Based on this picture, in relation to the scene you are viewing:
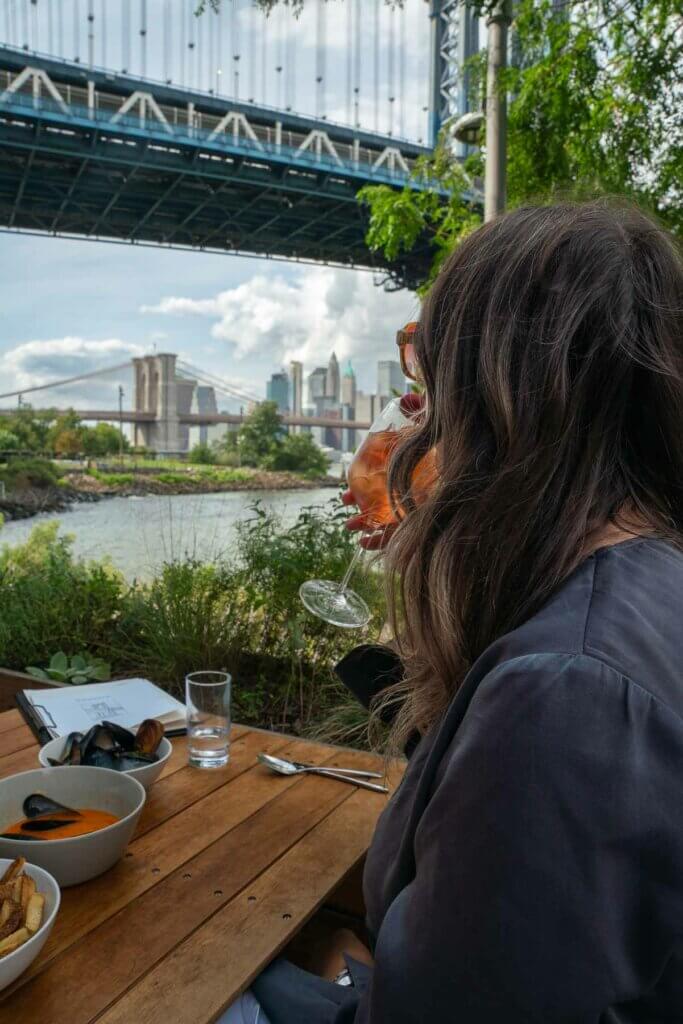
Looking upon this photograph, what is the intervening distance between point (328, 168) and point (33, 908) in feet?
28.1

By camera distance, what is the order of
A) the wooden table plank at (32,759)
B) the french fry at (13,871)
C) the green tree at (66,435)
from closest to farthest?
the french fry at (13,871) < the wooden table plank at (32,759) < the green tree at (66,435)

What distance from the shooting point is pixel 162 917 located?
997 millimetres

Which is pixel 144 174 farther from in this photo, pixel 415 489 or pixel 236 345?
pixel 415 489

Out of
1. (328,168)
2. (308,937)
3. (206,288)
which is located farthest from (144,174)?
(308,937)

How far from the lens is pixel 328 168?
8.25m

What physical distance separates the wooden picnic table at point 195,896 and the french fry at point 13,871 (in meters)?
0.11

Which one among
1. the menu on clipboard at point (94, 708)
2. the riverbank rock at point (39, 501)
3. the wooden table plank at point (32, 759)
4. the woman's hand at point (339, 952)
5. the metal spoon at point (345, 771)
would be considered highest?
the riverbank rock at point (39, 501)

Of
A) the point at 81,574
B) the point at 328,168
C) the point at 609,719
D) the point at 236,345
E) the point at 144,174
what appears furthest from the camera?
the point at 328,168

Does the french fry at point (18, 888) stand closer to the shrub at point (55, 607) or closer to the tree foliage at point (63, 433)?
the shrub at point (55, 607)

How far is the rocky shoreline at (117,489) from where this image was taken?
417 cm

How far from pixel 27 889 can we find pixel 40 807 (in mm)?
233

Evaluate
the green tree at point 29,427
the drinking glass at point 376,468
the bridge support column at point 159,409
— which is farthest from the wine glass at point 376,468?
the green tree at point 29,427

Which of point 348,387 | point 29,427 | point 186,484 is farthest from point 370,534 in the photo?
point 29,427

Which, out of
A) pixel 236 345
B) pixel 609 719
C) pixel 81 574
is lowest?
pixel 81 574
